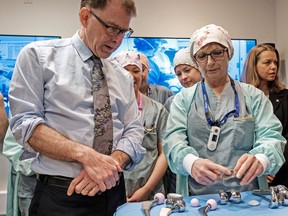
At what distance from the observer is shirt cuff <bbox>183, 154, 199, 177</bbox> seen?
115 cm

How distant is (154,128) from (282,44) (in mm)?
2367

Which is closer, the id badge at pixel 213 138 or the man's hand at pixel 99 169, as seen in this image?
the man's hand at pixel 99 169

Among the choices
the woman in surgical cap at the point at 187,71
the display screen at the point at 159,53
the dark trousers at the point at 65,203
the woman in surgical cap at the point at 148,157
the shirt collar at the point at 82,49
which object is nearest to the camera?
the dark trousers at the point at 65,203

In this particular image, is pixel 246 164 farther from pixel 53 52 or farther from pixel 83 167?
pixel 53 52

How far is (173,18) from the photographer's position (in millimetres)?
3416

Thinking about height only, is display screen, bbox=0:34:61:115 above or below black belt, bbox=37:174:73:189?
above

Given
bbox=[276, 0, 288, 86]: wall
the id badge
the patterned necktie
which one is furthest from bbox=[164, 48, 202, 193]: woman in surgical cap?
bbox=[276, 0, 288, 86]: wall

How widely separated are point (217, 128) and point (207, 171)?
0.86 ft

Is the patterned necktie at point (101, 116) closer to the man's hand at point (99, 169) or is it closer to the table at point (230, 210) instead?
the man's hand at point (99, 169)

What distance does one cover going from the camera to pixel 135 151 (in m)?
1.15

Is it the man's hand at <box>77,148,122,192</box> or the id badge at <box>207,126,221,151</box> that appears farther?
the id badge at <box>207,126,221,151</box>

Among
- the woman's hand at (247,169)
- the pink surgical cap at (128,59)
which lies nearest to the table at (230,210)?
the woman's hand at (247,169)

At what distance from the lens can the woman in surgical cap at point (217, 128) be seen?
3.84 ft

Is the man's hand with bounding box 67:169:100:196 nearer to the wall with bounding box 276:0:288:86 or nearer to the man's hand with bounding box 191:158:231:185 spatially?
the man's hand with bounding box 191:158:231:185
